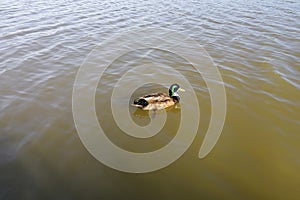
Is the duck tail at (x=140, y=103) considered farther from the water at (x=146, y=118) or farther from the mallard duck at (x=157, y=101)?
the water at (x=146, y=118)

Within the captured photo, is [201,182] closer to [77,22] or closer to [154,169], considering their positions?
[154,169]

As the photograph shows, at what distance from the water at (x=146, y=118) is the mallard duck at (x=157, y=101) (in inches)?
12.4

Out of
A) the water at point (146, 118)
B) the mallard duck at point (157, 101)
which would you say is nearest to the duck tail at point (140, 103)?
the mallard duck at point (157, 101)

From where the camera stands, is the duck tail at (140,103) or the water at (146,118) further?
the duck tail at (140,103)

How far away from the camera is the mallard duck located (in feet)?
27.1

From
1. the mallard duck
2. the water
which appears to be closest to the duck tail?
the mallard duck

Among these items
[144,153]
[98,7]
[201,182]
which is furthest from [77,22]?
[201,182]

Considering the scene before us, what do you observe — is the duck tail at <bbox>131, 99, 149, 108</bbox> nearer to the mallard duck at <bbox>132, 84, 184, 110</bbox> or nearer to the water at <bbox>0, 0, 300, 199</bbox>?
the mallard duck at <bbox>132, 84, 184, 110</bbox>

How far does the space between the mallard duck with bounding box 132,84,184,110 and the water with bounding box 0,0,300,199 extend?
0.31m

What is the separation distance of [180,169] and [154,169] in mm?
517

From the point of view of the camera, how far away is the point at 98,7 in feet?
55.5

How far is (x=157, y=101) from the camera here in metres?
8.41

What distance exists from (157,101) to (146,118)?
557 millimetres

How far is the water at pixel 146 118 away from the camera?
593 cm
